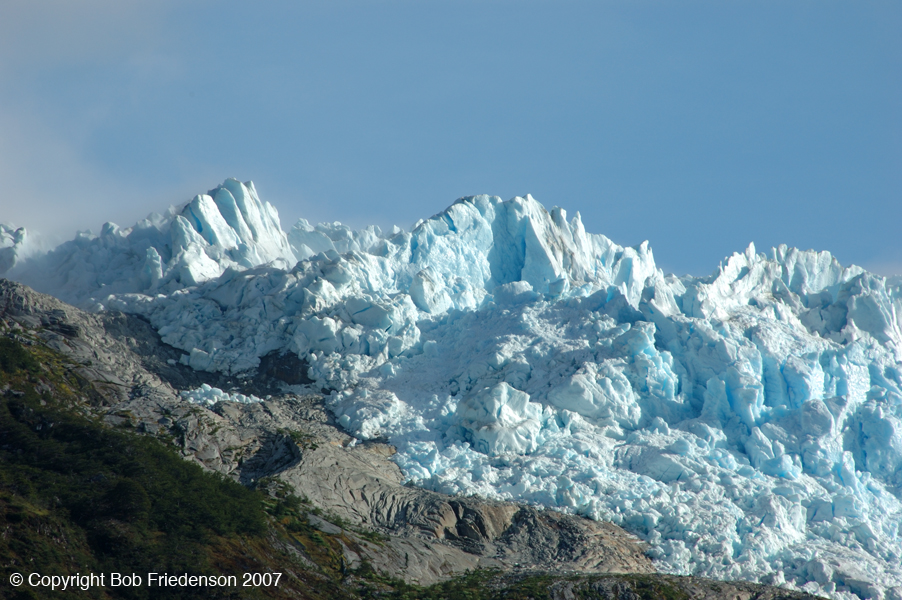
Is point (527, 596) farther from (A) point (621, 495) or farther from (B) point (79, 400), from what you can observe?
(B) point (79, 400)

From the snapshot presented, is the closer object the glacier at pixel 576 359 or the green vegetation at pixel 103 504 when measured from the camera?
the green vegetation at pixel 103 504

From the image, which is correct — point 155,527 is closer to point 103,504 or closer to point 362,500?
point 103,504

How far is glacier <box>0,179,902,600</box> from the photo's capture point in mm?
36500

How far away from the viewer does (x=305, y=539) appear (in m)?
28.8

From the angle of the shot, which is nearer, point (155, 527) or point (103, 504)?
point (103, 504)

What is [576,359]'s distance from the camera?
45844 mm

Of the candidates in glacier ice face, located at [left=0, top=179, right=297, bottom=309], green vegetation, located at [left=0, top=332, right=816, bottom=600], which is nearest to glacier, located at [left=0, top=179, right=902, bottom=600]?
glacier ice face, located at [left=0, top=179, right=297, bottom=309]

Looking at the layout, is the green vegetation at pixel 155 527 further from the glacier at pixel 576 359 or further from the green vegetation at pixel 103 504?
the glacier at pixel 576 359

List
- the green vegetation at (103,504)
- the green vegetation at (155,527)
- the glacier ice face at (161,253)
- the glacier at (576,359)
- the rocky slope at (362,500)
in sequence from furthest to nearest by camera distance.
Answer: the glacier ice face at (161,253) < the glacier at (576,359) < the rocky slope at (362,500) < the green vegetation at (155,527) < the green vegetation at (103,504)

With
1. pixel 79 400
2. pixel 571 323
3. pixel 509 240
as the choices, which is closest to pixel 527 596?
pixel 79 400

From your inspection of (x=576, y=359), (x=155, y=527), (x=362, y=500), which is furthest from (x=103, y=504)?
(x=576, y=359)

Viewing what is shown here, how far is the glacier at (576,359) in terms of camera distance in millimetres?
36500

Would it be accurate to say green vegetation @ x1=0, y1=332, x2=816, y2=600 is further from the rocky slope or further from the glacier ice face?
the glacier ice face

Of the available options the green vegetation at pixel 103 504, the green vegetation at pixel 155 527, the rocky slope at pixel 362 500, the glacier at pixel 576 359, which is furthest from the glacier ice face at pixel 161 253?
the green vegetation at pixel 103 504
